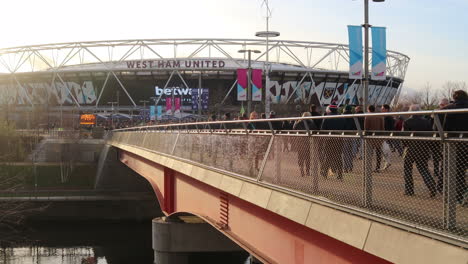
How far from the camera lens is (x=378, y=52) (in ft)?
80.7

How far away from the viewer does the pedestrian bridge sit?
5469mm

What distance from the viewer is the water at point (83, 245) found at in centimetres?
3359

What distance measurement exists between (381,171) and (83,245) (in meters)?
33.9

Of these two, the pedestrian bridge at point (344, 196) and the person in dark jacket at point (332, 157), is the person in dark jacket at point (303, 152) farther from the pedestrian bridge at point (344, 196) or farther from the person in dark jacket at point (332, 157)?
the person in dark jacket at point (332, 157)

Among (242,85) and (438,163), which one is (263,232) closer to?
(438,163)

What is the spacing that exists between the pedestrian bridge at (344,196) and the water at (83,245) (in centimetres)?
1756

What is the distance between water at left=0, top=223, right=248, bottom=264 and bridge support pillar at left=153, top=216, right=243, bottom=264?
13.9 ft

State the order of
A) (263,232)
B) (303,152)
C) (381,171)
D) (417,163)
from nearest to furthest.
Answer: (417,163) → (381,171) → (303,152) → (263,232)

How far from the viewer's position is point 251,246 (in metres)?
10.6

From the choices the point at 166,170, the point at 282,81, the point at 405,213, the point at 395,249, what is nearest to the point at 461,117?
the point at 405,213

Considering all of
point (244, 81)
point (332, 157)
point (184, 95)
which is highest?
point (184, 95)

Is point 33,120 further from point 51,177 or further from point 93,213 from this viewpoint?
point 93,213

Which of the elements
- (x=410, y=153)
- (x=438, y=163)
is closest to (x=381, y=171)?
(x=410, y=153)

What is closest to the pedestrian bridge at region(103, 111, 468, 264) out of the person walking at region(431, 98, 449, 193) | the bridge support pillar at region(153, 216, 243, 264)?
the person walking at region(431, 98, 449, 193)
